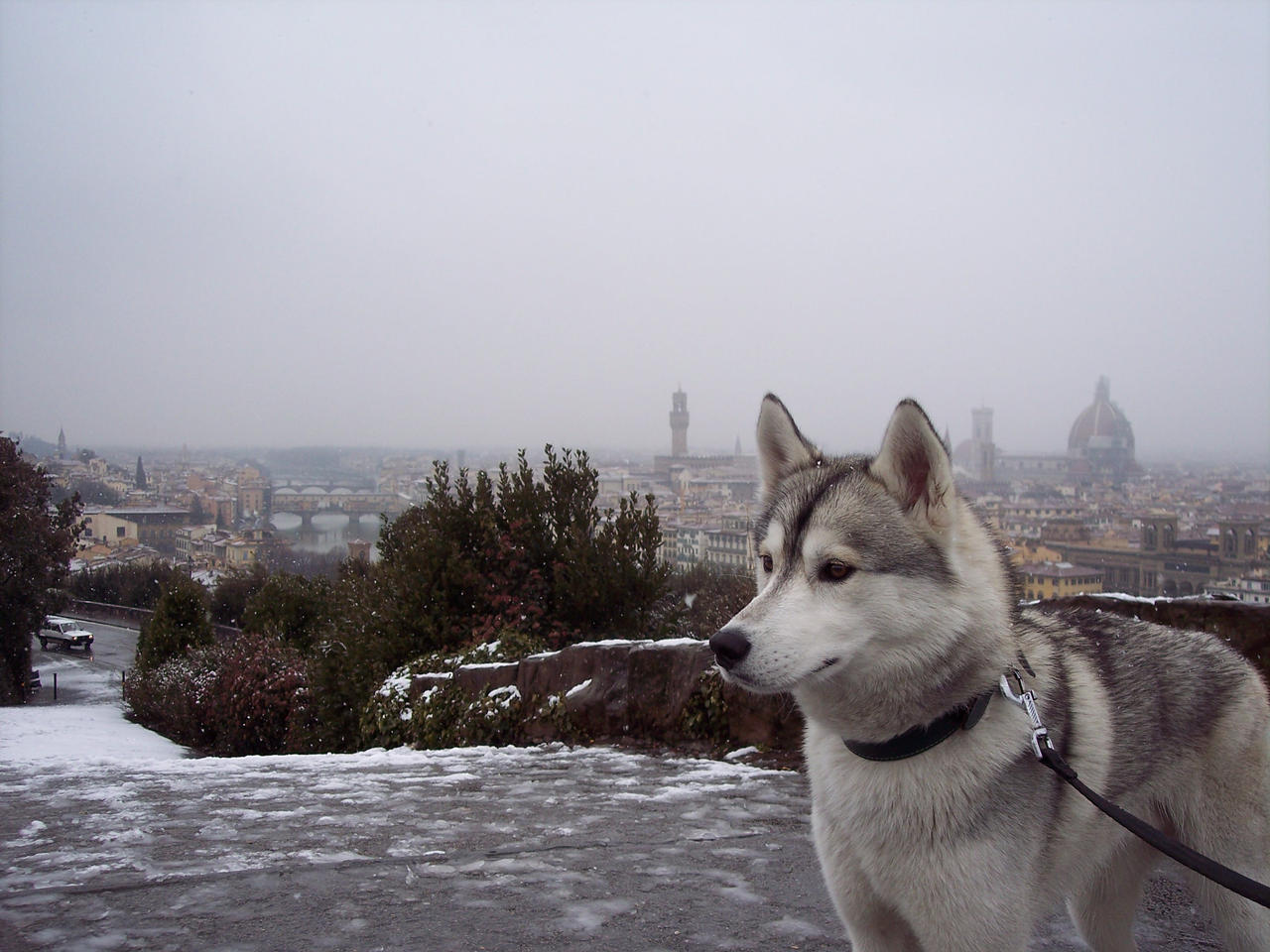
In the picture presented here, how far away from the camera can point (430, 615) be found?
1091 cm

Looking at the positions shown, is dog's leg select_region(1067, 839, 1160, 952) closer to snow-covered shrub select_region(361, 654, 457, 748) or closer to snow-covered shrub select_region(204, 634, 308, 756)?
snow-covered shrub select_region(361, 654, 457, 748)

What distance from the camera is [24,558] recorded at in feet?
95.6

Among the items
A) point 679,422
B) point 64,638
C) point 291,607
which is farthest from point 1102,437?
point 64,638

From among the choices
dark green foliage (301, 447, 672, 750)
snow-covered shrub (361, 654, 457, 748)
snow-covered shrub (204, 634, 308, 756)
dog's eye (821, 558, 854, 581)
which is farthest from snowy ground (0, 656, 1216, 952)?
snow-covered shrub (204, 634, 308, 756)

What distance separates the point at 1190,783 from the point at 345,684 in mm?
10712

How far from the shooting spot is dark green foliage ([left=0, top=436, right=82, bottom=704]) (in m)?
27.8

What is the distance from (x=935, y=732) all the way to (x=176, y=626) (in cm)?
2817

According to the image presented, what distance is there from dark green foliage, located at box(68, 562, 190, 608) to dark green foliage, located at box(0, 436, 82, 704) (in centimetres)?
1998

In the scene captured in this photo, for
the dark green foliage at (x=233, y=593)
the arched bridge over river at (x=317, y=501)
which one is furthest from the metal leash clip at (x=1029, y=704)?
the dark green foliage at (x=233, y=593)

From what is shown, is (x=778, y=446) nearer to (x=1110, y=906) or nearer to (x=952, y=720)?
(x=952, y=720)

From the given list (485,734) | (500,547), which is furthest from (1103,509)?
(485,734)

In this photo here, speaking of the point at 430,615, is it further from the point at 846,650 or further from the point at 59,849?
the point at 846,650

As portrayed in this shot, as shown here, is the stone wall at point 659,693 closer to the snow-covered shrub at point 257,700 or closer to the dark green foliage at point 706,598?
the dark green foliage at point 706,598

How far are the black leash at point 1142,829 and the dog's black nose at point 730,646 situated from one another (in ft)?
2.42
